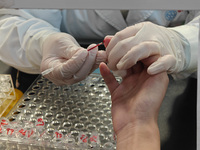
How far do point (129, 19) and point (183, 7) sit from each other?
Answer: 105 cm

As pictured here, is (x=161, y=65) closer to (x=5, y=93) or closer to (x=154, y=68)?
(x=154, y=68)

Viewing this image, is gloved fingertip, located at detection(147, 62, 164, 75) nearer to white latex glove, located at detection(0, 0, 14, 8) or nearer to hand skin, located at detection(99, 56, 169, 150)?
hand skin, located at detection(99, 56, 169, 150)

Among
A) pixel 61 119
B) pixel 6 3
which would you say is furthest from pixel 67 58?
pixel 6 3

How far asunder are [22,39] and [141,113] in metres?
0.84

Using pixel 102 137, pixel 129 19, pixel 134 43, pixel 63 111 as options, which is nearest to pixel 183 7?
pixel 134 43

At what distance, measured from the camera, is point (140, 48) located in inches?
28.6

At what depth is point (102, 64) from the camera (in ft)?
2.97

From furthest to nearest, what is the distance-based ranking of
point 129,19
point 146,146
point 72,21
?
point 72,21 → point 129,19 → point 146,146

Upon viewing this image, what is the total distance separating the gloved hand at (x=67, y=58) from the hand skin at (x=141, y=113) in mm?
196

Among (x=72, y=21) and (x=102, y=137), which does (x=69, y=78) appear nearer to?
(x=102, y=137)

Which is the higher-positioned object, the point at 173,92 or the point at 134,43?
the point at 134,43

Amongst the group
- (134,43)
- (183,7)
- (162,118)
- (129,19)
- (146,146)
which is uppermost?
(183,7)

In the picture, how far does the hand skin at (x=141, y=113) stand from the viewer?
760 mm

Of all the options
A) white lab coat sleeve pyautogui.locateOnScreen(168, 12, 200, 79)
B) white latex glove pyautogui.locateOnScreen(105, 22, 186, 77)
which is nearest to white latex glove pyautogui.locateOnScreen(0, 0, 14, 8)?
white latex glove pyautogui.locateOnScreen(105, 22, 186, 77)
